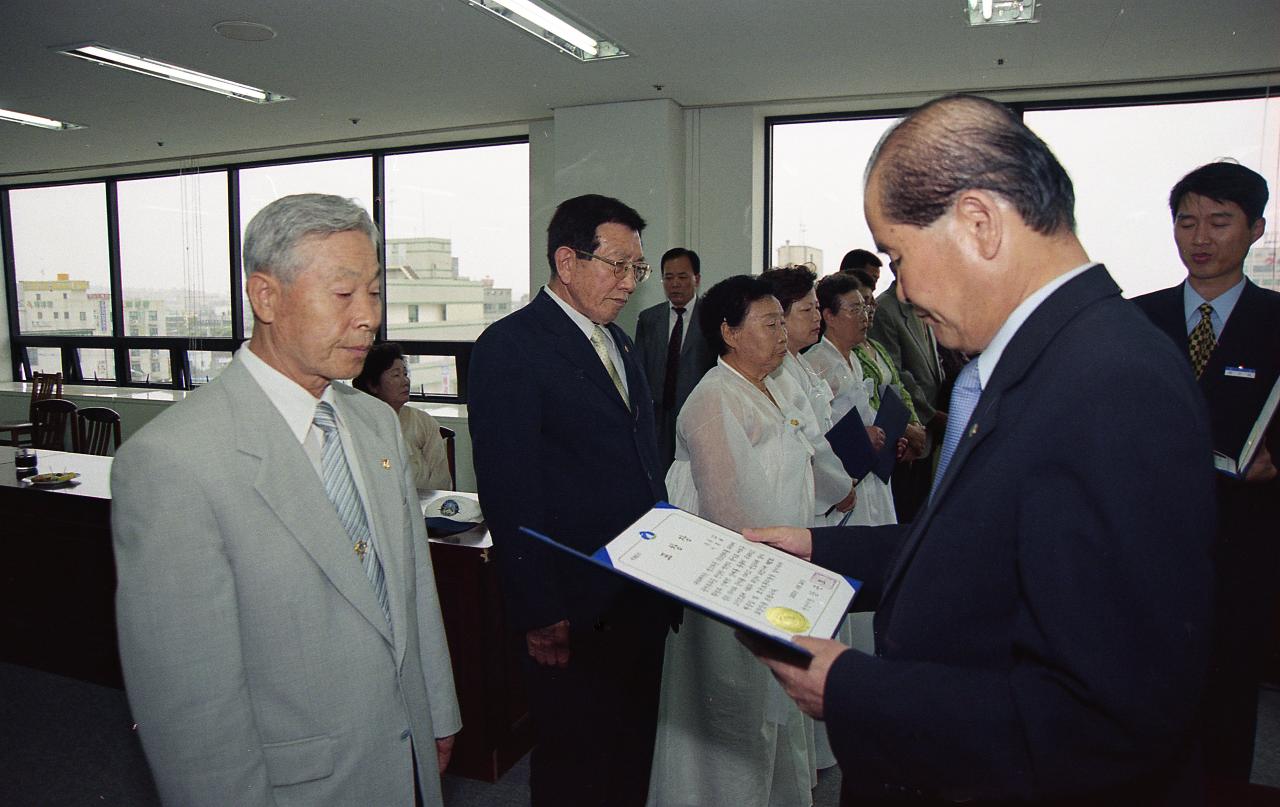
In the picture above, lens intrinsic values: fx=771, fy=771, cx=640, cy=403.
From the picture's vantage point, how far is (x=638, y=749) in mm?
2109

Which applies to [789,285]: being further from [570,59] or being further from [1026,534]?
[570,59]

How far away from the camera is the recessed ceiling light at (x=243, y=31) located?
171 inches

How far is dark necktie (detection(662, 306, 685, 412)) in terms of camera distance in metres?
5.13

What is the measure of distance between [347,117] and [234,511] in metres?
6.23

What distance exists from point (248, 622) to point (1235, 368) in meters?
2.67

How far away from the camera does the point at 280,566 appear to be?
3.98ft

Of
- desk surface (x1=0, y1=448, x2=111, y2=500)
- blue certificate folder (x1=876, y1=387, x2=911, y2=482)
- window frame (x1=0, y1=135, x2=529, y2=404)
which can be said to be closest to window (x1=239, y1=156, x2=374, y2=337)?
window frame (x1=0, y1=135, x2=529, y2=404)

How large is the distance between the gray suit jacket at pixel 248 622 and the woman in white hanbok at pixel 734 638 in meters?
1.12

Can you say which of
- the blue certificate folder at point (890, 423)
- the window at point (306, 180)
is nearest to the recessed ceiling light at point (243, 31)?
the window at point (306, 180)

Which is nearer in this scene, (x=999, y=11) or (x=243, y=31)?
(x=999, y=11)

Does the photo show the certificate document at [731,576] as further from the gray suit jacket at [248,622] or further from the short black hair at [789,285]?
the short black hair at [789,285]

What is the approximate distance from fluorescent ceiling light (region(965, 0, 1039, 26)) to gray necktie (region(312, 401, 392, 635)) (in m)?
4.06

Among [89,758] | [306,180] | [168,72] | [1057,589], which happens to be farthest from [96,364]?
[1057,589]

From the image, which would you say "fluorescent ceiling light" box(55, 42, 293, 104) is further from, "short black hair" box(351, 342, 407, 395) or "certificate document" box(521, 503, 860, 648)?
"certificate document" box(521, 503, 860, 648)
